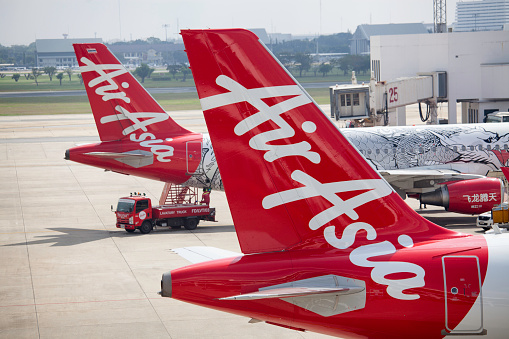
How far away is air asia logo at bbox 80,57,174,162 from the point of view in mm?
33750

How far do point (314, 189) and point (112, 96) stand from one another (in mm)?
24162

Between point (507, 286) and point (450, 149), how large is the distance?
22842mm

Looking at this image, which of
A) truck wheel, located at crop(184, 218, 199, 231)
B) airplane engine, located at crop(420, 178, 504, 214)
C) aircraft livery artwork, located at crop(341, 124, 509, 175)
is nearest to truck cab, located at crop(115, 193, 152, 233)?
truck wheel, located at crop(184, 218, 199, 231)

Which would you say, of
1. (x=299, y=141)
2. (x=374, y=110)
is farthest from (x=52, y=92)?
(x=299, y=141)

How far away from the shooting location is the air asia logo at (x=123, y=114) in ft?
111

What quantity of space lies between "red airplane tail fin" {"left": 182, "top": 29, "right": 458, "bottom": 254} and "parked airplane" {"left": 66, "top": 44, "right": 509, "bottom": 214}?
69.0 ft

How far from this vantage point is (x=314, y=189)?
11.5 metres

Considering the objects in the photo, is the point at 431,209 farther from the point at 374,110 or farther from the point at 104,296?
the point at 104,296

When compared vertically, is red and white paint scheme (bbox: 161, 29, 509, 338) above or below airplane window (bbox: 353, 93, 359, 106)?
below

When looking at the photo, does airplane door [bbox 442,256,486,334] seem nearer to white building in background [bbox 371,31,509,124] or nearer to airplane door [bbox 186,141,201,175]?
airplane door [bbox 186,141,201,175]

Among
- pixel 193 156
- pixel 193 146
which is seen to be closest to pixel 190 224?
pixel 193 156

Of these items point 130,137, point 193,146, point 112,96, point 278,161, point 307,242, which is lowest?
point 307,242

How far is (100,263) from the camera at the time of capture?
2714cm

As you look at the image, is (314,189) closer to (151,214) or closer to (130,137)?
(151,214)
